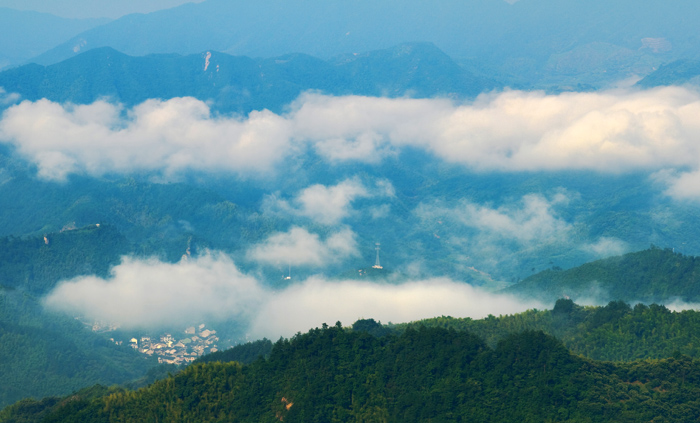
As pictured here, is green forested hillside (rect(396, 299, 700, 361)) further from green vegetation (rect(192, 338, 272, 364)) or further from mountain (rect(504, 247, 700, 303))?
mountain (rect(504, 247, 700, 303))

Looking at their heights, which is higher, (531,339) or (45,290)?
(45,290)

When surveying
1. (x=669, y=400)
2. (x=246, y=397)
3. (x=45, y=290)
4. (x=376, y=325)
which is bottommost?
(x=669, y=400)

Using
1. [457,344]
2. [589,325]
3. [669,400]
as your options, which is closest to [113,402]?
[457,344]

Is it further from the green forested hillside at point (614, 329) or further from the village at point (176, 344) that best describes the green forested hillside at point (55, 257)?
the green forested hillside at point (614, 329)

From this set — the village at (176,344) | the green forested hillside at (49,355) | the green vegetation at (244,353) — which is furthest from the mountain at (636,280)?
the green forested hillside at (49,355)

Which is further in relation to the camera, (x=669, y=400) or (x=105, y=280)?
(x=105, y=280)

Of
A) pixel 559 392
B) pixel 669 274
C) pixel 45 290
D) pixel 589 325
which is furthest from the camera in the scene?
pixel 45 290

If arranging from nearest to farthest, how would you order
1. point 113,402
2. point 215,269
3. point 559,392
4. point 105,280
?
point 559,392 → point 113,402 → point 105,280 → point 215,269

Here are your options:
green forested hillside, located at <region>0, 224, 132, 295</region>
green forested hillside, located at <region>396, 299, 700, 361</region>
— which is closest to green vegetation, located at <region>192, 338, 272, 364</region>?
green forested hillside, located at <region>396, 299, 700, 361</region>

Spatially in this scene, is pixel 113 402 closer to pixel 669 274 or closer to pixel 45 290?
pixel 669 274
